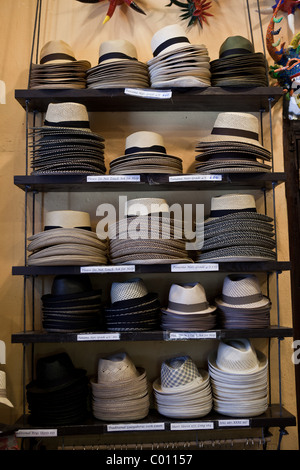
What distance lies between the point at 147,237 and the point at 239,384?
896 millimetres

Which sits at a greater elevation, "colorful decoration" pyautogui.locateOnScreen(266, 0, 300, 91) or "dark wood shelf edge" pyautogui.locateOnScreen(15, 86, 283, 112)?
"colorful decoration" pyautogui.locateOnScreen(266, 0, 300, 91)

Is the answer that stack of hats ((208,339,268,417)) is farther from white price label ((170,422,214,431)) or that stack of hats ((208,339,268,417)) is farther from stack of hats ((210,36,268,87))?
stack of hats ((210,36,268,87))

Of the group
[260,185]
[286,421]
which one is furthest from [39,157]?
[286,421]

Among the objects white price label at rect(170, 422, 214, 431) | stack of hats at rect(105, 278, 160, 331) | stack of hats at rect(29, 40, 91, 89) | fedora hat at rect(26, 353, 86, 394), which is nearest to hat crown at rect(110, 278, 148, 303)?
stack of hats at rect(105, 278, 160, 331)

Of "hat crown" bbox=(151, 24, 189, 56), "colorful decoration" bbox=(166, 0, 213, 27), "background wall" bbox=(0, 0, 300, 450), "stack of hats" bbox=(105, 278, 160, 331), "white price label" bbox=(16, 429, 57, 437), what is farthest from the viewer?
"colorful decoration" bbox=(166, 0, 213, 27)

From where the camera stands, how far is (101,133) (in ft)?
8.89

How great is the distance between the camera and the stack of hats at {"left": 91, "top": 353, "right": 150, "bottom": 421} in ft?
7.39

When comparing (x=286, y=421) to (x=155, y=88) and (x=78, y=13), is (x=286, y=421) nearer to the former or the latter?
(x=155, y=88)

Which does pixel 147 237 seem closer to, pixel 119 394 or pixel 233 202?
pixel 233 202

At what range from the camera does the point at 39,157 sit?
2.39 metres

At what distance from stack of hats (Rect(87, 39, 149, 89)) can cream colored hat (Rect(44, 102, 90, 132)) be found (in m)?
0.18

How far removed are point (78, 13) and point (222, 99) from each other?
112cm

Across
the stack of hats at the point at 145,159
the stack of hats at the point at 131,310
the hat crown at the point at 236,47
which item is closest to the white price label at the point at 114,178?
the stack of hats at the point at 145,159

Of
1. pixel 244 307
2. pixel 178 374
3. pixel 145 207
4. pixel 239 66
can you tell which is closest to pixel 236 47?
pixel 239 66
